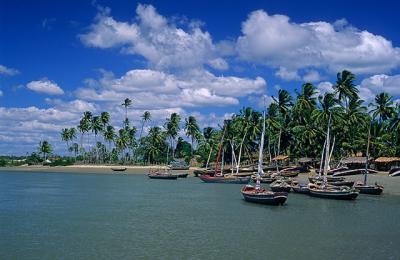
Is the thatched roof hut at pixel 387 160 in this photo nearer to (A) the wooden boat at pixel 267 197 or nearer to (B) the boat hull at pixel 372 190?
(B) the boat hull at pixel 372 190

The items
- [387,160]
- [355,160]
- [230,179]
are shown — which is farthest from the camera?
[355,160]

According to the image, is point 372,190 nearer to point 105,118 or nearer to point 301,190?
point 301,190

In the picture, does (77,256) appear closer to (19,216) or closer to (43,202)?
(19,216)

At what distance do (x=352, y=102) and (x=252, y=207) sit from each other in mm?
63051

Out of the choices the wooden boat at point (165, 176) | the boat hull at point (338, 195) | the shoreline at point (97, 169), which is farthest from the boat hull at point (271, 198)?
the shoreline at point (97, 169)

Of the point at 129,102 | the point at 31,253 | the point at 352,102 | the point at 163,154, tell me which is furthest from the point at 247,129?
the point at 31,253

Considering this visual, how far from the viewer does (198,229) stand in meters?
41.3

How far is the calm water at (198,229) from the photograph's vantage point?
105ft

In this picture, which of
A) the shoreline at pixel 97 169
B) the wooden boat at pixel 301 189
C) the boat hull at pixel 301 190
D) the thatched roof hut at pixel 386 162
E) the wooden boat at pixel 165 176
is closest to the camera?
the boat hull at pixel 301 190

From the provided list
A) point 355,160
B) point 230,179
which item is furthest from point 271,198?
point 355,160

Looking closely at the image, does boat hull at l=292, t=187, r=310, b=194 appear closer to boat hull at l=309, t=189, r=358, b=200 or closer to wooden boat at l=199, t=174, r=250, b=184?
boat hull at l=309, t=189, r=358, b=200

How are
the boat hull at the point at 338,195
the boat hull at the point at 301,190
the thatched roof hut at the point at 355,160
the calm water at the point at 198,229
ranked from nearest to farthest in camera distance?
the calm water at the point at 198,229, the boat hull at the point at 338,195, the boat hull at the point at 301,190, the thatched roof hut at the point at 355,160

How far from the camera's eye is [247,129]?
12769cm

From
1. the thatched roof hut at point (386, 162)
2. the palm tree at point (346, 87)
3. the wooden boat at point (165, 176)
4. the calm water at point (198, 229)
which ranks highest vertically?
→ the palm tree at point (346, 87)
